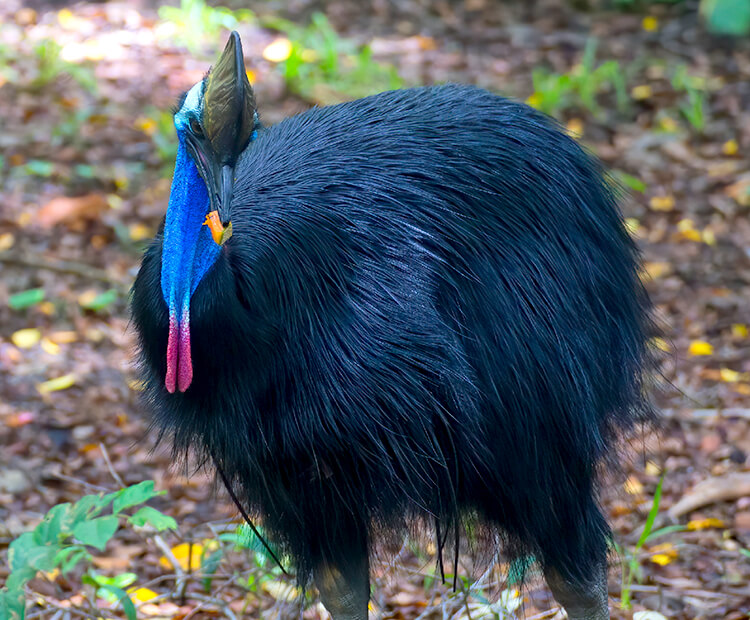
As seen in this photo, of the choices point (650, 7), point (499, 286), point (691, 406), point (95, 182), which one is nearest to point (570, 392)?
point (499, 286)

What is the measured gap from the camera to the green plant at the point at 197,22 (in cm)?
526

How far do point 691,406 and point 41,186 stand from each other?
2.57m

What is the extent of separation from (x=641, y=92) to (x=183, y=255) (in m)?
3.74

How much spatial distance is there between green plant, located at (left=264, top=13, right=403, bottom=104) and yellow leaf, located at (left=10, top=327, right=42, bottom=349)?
166 cm

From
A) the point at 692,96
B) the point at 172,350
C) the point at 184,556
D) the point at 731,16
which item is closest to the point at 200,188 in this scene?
the point at 172,350

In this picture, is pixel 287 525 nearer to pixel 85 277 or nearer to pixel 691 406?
pixel 691 406

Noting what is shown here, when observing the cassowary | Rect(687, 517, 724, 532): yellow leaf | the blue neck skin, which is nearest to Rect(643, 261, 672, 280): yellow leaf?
Rect(687, 517, 724, 532): yellow leaf

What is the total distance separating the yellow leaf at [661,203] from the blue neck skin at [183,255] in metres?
2.91

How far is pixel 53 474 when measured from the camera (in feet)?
9.61

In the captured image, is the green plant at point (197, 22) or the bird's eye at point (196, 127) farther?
the green plant at point (197, 22)

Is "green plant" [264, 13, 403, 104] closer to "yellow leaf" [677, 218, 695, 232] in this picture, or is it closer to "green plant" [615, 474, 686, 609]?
"yellow leaf" [677, 218, 695, 232]

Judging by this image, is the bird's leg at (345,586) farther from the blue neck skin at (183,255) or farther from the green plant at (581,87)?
the green plant at (581,87)

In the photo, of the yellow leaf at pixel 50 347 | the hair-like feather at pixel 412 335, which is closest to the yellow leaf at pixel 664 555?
the hair-like feather at pixel 412 335

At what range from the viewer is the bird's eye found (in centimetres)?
177
